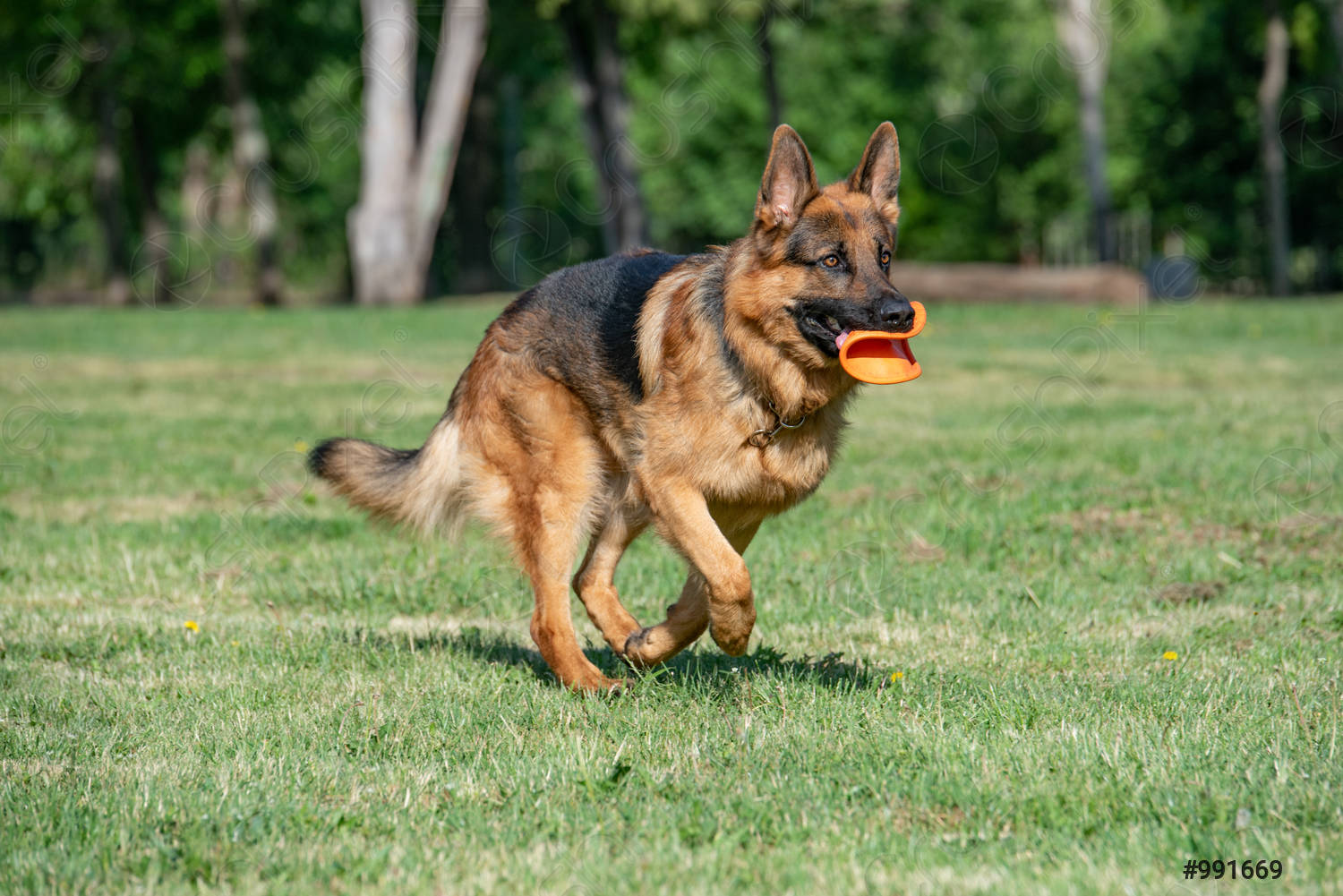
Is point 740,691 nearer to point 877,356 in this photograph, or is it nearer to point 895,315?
point 877,356

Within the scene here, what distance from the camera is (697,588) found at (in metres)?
5.32

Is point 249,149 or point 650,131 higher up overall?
point 650,131

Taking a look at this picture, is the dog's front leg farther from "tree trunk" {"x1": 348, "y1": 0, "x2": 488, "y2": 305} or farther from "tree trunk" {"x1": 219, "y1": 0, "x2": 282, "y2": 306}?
"tree trunk" {"x1": 219, "y1": 0, "x2": 282, "y2": 306}

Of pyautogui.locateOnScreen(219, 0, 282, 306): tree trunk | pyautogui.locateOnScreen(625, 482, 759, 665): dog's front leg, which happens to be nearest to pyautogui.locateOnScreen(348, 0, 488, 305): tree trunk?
pyautogui.locateOnScreen(219, 0, 282, 306): tree trunk

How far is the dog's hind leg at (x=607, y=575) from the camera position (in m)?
5.77

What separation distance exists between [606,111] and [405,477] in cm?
2469

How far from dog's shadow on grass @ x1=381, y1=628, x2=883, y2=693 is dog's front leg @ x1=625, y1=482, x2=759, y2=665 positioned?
0.41 feet

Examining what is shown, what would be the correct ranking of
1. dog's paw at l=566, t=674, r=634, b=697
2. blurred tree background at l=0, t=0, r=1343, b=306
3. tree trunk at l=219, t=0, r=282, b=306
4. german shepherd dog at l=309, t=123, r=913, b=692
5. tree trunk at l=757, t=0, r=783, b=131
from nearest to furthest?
german shepherd dog at l=309, t=123, r=913, b=692 < dog's paw at l=566, t=674, r=634, b=697 < tree trunk at l=757, t=0, r=783, b=131 < tree trunk at l=219, t=0, r=282, b=306 < blurred tree background at l=0, t=0, r=1343, b=306

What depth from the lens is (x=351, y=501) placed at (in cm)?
608

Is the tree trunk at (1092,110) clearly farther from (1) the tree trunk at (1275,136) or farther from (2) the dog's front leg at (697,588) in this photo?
(2) the dog's front leg at (697,588)

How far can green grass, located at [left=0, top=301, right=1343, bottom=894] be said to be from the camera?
11.9 feet

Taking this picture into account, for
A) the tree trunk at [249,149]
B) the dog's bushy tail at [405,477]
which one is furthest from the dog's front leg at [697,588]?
the tree trunk at [249,149]

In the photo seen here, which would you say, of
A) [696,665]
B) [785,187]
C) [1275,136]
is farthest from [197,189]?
[785,187]

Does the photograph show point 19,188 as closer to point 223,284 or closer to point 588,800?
point 223,284
